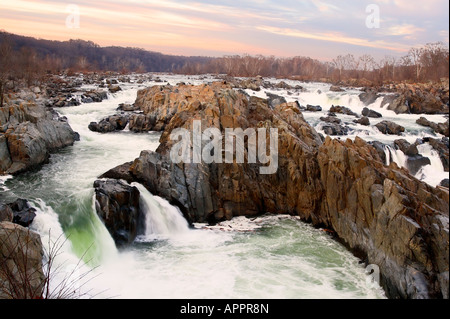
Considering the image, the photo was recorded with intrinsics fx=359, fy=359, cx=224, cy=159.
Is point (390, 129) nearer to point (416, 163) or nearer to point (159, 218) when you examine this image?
point (416, 163)

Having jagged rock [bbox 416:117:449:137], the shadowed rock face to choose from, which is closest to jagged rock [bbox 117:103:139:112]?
the shadowed rock face

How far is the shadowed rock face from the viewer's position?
8781mm

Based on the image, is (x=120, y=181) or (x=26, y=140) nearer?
(x=120, y=181)

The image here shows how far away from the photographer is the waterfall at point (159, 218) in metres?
12.4

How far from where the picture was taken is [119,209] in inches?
455

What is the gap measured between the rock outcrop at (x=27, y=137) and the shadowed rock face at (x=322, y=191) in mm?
4485

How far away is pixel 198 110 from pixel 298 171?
5.50m

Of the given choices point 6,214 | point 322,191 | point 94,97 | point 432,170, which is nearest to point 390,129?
point 432,170

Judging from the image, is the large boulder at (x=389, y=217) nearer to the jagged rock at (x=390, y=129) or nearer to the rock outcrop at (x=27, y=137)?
the rock outcrop at (x=27, y=137)

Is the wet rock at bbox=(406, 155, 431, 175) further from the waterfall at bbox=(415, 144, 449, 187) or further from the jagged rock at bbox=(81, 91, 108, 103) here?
the jagged rock at bbox=(81, 91, 108, 103)

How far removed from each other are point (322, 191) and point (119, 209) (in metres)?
7.40

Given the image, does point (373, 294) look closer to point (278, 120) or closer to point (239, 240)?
point (239, 240)

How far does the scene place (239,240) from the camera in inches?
475
